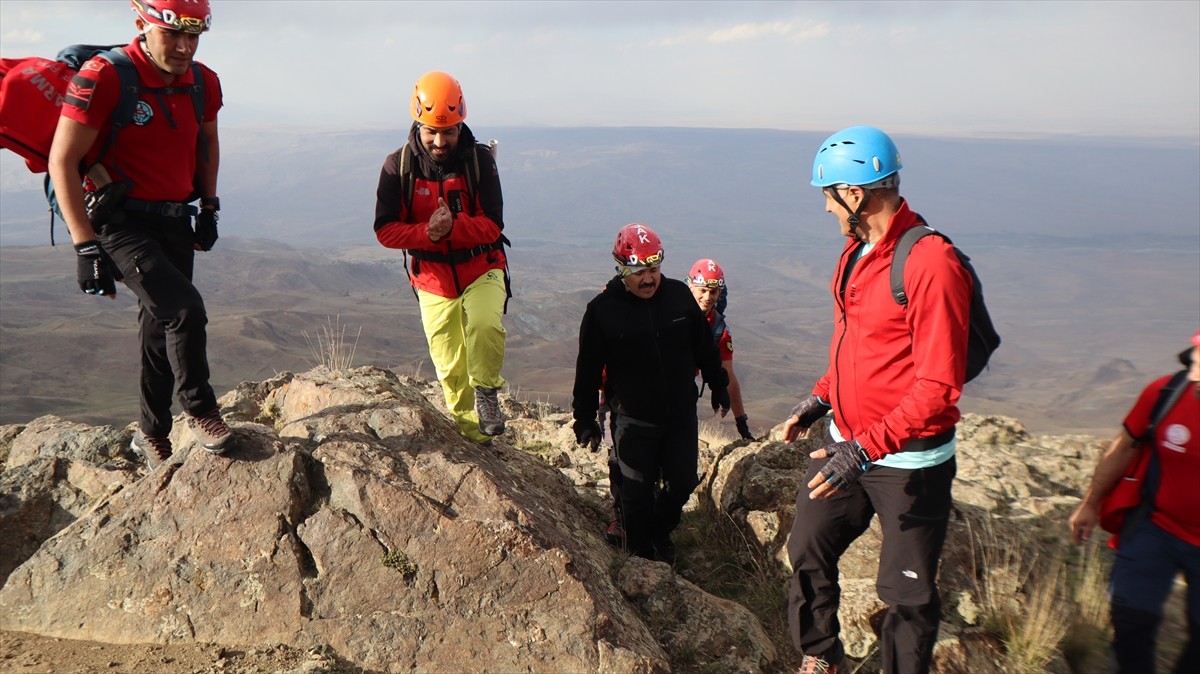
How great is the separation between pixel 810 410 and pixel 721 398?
1.61 meters

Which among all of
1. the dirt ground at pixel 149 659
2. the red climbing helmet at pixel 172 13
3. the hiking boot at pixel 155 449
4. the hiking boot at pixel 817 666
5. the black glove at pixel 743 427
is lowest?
the hiking boot at pixel 817 666

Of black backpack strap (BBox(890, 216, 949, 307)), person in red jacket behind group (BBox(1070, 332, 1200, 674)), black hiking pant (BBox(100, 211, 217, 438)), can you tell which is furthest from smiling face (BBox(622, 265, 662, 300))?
person in red jacket behind group (BBox(1070, 332, 1200, 674))

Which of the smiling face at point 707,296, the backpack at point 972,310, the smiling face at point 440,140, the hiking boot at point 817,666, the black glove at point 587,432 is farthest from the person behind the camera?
the smiling face at point 707,296

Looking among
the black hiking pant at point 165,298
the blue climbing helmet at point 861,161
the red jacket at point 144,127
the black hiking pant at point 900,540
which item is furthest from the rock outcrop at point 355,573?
the blue climbing helmet at point 861,161

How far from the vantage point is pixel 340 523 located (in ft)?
12.9

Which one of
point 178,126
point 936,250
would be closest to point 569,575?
point 936,250

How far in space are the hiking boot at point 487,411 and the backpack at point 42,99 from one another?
2.64 meters

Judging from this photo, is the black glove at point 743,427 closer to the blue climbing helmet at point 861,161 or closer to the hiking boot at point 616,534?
the hiking boot at point 616,534

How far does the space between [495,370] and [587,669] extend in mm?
2289

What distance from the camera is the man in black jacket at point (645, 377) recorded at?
199 inches

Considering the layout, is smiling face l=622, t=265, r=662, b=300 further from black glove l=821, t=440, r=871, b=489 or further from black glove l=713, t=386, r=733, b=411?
black glove l=821, t=440, r=871, b=489

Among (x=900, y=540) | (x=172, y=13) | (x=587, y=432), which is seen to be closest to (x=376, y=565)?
(x=587, y=432)

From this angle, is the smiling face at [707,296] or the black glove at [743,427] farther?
the black glove at [743,427]

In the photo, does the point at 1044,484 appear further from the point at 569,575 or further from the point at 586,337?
the point at 569,575
